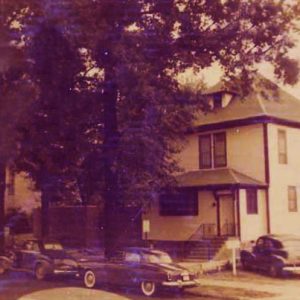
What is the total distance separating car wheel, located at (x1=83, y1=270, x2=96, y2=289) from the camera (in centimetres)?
1850

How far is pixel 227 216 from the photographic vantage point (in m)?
29.2

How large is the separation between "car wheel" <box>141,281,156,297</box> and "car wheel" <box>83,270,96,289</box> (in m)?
1.92

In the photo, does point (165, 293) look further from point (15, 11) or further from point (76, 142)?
point (15, 11)

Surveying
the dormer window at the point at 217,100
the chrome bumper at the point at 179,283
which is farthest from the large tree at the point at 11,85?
the dormer window at the point at 217,100

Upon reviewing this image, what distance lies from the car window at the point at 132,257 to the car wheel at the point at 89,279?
1214 mm

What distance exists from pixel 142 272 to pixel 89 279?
2101 mm

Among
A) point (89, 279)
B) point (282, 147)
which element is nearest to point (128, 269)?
point (89, 279)

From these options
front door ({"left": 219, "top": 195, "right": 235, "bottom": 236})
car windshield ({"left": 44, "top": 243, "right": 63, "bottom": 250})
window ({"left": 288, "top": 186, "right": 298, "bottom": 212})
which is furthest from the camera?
window ({"left": 288, "top": 186, "right": 298, "bottom": 212})

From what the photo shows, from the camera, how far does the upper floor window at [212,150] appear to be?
30828mm

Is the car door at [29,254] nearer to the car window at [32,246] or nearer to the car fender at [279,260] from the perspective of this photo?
the car window at [32,246]

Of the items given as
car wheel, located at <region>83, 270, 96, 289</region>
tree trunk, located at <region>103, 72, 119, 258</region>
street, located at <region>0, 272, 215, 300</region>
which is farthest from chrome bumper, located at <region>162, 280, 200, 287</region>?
tree trunk, located at <region>103, 72, 119, 258</region>

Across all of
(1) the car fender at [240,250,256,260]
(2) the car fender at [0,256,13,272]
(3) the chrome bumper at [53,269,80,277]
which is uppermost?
(1) the car fender at [240,250,256,260]

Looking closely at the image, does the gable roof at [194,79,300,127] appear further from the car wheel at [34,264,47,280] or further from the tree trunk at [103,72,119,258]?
the car wheel at [34,264,47,280]

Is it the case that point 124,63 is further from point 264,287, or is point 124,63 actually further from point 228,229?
point 228,229
